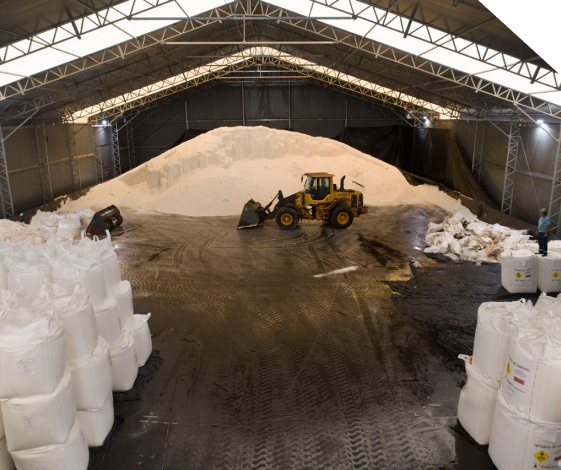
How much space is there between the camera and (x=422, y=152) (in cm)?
2583

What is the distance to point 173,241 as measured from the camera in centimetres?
1368

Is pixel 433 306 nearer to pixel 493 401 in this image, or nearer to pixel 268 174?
pixel 493 401

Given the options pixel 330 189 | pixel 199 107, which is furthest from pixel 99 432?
pixel 199 107

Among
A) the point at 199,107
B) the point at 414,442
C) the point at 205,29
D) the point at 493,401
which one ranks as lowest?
the point at 414,442

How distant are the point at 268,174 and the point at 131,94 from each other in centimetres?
961

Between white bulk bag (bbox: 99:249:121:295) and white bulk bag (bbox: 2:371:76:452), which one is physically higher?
white bulk bag (bbox: 99:249:121:295)

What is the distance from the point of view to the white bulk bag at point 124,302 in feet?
20.1

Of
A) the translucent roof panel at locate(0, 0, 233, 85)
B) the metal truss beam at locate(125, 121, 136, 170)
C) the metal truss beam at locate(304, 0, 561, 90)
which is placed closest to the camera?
the metal truss beam at locate(304, 0, 561, 90)

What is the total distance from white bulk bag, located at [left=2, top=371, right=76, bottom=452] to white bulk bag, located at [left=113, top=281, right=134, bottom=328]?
6.82 ft

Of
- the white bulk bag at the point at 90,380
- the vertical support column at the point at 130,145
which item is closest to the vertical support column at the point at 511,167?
the white bulk bag at the point at 90,380

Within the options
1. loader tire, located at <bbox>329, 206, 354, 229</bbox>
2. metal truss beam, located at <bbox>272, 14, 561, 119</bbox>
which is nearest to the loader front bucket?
loader tire, located at <bbox>329, 206, 354, 229</bbox>

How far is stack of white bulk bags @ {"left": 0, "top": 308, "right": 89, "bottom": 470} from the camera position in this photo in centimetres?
385

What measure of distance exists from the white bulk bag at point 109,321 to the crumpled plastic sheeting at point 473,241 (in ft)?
28.2

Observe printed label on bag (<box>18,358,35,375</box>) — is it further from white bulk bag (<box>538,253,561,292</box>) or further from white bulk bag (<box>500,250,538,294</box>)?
white bulk bag (<box>538,253,561,292</box>)
